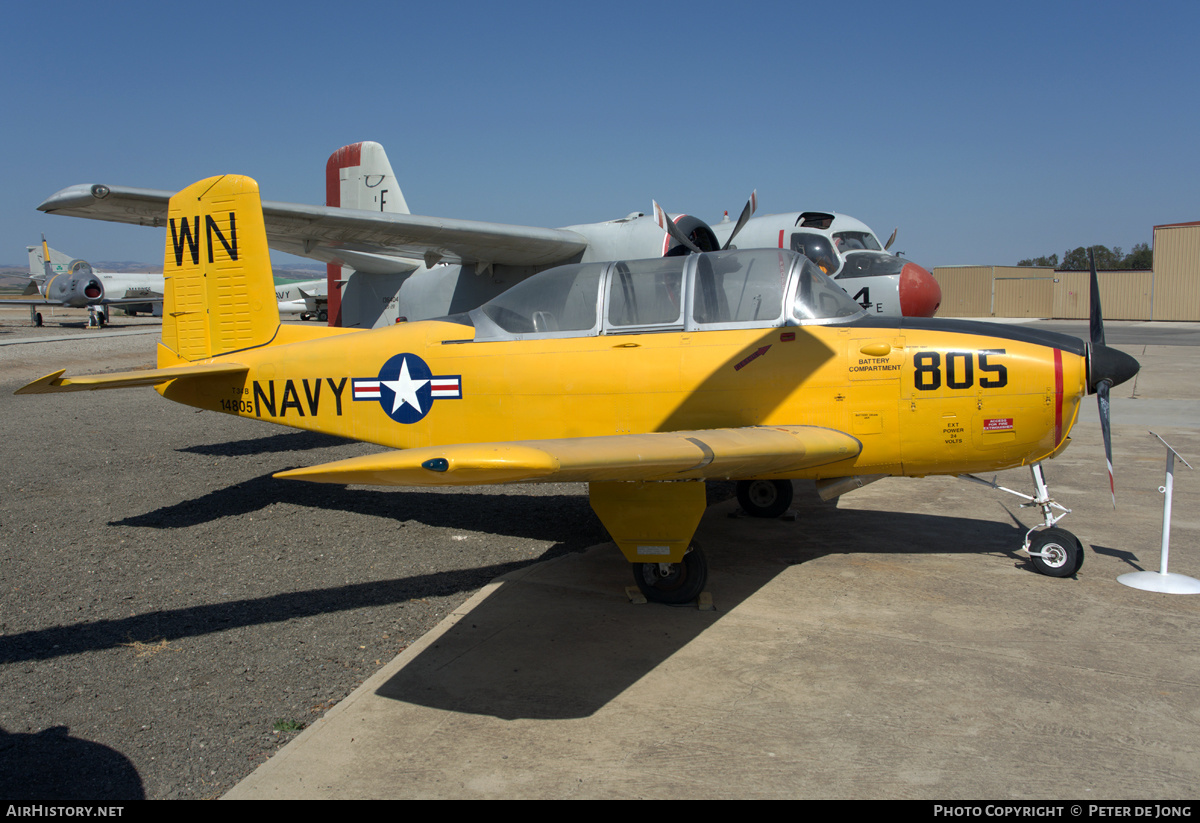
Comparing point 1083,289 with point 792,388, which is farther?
point 1083,289

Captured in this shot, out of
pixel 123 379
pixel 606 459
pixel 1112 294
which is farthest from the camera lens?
pixel 1112 294

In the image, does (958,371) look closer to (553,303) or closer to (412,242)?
(553,303)

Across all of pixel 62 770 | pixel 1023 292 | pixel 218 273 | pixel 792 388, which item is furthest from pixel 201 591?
pixel 1023 292

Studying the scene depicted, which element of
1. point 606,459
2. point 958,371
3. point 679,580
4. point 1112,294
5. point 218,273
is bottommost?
point 679,580

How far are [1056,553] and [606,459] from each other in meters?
3.59

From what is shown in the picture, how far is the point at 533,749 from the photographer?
3.25m

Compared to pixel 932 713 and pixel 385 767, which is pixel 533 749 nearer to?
pixel 385 767

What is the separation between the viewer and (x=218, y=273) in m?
7.47

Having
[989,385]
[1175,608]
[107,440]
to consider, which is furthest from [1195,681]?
[107,440]

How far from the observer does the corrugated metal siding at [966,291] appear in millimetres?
Result: 50812

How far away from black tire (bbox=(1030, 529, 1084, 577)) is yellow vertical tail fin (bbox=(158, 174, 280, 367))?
686cm

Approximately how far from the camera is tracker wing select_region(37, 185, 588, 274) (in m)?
9.54

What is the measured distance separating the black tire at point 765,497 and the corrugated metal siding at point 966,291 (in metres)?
49.5

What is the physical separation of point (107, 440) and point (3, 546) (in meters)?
4.96
